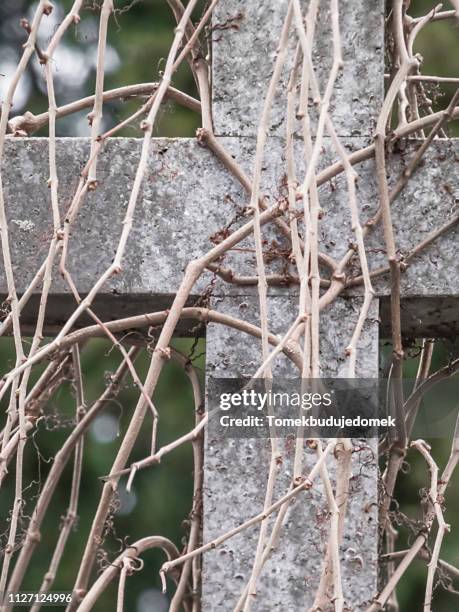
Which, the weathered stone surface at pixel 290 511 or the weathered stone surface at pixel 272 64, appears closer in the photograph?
the weathered stone surface at pixel 290 511

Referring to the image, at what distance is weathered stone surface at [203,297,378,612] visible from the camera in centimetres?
122

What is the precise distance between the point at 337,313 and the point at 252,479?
0.20 metres

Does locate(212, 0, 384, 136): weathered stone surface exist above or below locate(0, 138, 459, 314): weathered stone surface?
Result: above

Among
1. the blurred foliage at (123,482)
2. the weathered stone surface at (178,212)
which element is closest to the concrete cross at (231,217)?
the weathered stone surface at (178,212)

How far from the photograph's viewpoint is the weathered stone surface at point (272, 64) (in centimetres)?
134

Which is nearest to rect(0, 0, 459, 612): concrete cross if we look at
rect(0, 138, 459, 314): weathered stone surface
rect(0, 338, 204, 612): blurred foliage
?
rect(0, 138, 459, 314): weathered stone surface

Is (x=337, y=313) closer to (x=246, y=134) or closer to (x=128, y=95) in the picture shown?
(x=246, y=134)

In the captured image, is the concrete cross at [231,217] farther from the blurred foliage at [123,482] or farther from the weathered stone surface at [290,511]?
the blurred foliage at [123,482]

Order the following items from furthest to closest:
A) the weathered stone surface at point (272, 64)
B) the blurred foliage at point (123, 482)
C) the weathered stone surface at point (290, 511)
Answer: the blurred foliage at point (123, 482) < the weathered stone surface at point (272, 64) < the weathered stone surface at point (290, 511)

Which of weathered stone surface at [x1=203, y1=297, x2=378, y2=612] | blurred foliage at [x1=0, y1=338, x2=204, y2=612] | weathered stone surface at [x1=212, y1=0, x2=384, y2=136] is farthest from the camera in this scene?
blurred foliage at [x1=0, y1=338, x2=204, y2=612]

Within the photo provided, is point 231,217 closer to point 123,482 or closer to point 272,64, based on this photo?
point 272,64

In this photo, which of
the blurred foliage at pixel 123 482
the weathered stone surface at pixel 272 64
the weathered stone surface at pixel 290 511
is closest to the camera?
the weathered stone surface at pixel 290 511

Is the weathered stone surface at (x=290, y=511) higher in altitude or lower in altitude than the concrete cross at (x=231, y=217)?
lower

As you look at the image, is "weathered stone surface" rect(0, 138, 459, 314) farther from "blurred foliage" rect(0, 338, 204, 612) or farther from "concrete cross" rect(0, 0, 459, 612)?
"blurred foliage" rect(0, 338, 204, 612)
